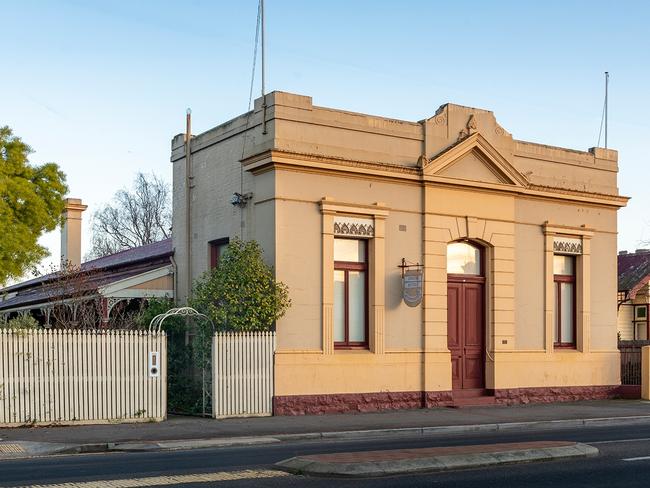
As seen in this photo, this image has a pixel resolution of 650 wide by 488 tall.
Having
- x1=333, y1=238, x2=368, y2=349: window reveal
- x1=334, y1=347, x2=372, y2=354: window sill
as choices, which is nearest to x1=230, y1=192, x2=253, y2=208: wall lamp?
x1=333, y1=238, x2=368, y2=349: window reveal

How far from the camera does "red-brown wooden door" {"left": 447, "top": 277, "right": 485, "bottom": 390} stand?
2320 cm

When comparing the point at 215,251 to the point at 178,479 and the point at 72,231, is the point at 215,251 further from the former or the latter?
the point at 178,479

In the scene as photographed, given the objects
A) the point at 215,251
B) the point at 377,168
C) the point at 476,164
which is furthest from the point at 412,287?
the point at 215,251

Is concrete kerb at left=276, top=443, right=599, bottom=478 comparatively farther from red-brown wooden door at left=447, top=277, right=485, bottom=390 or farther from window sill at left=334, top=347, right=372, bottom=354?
red-brown wooden door at left=447, top=277, right=485, bottom=390

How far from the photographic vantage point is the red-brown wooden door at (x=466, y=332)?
76.1ft

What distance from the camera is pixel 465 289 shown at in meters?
23.5

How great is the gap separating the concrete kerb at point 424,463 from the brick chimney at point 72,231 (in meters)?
22.0

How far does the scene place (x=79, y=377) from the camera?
1786 cm

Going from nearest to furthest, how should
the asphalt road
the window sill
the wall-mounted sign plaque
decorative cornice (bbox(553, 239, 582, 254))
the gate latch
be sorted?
the asphalt road → the gate latch → the window sill → the wall-mounted sign plaque → decorative cornice (bbox(553, 239, 582, 254))

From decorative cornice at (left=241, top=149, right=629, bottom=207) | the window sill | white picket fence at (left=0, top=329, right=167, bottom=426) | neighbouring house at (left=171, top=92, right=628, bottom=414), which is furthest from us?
the window sill

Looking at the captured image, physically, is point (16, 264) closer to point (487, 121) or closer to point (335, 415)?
point (335, 415)

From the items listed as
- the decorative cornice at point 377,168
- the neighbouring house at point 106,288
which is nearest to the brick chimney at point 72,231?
the neighbouring house at point 106,288

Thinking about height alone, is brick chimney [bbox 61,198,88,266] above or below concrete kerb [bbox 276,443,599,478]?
above

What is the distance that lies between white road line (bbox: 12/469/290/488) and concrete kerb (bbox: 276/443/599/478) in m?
0.41
